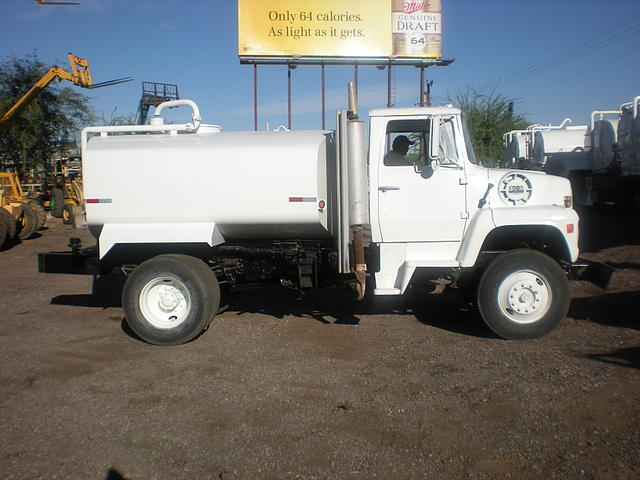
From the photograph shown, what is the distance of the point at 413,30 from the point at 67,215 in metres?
14.6

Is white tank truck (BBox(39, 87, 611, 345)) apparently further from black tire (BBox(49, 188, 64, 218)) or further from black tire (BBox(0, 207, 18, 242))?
black tire (BBox(49, 188, 64, 218))

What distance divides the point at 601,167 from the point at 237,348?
1234 centimetres

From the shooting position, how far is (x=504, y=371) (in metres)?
5.27

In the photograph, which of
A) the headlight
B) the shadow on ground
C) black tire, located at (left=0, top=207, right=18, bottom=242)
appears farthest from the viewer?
black tire, located at (left=0, top=207, right=18, bottom=242)

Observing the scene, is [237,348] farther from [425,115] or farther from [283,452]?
[425,115]

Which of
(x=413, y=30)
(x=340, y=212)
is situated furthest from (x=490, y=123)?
(x=340, y=212)

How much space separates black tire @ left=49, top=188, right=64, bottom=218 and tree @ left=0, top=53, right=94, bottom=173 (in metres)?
5.17

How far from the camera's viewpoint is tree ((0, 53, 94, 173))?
2527 centimetres

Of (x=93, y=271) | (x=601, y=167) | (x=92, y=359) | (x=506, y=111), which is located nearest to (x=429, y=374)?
(x=92, y=359)

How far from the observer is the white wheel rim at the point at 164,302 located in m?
6.43

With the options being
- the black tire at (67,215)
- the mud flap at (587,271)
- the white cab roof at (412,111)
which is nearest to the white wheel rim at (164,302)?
the white cab roof at (412,111)

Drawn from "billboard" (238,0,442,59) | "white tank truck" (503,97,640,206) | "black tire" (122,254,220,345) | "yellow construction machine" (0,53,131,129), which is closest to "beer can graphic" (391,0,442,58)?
"billboard" (238,0,442,59)

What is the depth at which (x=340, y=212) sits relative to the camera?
6066 millimetres

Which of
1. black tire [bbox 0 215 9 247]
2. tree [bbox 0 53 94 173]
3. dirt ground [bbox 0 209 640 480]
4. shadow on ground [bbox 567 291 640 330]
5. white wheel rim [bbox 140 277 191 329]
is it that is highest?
tree [bbox 0 53 94 173]
